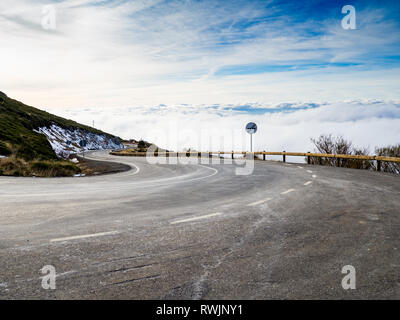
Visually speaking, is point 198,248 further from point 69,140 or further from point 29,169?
point 69,140

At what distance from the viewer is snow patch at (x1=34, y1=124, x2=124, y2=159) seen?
205 feet

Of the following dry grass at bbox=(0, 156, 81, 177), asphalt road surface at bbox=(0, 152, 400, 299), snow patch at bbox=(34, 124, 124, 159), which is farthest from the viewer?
snow patch at bbox=(34, 124, 124, 159)

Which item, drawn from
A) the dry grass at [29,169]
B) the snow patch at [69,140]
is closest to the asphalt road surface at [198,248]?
the dry grass at [29,169]

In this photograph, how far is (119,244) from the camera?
441cm

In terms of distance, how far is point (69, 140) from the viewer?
255 feet

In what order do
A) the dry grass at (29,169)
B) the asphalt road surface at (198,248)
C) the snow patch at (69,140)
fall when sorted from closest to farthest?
1. the asphalt road surface at (198,248)
2. the dry grass at (29,169)
3. the snow patch at (69,140)

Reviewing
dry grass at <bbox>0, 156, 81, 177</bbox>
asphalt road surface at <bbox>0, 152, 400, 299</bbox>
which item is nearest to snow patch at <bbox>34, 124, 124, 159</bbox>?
dry grass at <bbox>0, 156, 81, 177</bbox>

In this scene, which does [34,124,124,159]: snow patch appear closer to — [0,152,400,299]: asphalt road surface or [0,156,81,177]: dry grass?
[0,156,81,177]: dry grass

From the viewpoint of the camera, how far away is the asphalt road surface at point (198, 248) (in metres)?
3.13

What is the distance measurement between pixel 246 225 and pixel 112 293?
3.17 m

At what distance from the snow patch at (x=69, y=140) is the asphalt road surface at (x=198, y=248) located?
49881mm

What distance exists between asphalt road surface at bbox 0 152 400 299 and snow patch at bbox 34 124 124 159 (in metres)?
49.9

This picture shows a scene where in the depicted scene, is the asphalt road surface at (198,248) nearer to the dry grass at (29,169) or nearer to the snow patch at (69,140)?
the dry grass at (29,169)
